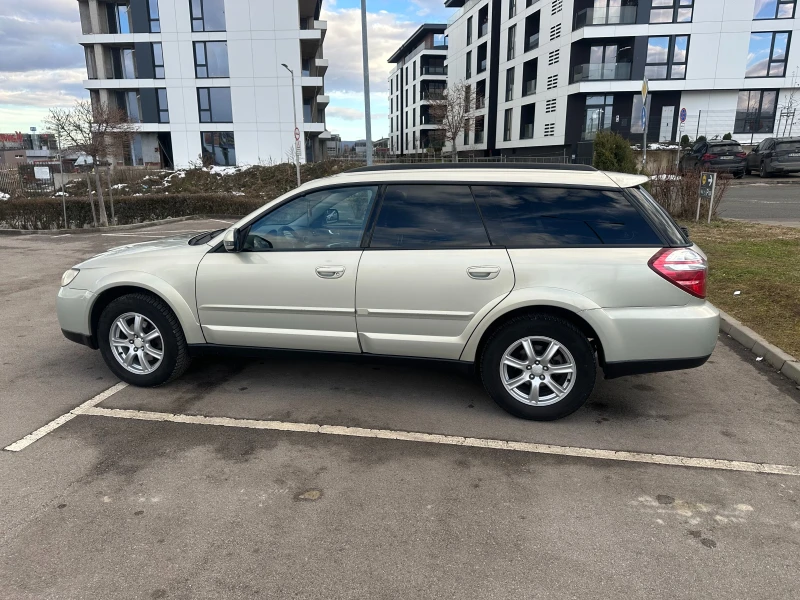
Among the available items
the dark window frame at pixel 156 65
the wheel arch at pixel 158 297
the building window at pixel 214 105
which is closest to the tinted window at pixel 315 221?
the wheel arch at pixel 158 297

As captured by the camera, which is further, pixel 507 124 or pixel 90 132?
pixel 507 124

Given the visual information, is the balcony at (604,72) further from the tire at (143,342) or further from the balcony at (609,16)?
the tire at (143,342)

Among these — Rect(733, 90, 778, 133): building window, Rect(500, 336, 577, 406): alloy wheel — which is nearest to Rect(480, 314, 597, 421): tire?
Rect(500, 336, 577, 406): alloy wheel

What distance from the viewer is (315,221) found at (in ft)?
14.0

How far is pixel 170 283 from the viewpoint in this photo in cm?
433

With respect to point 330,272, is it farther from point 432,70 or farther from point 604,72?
point 432,70

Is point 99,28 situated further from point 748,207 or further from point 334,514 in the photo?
point 334,514

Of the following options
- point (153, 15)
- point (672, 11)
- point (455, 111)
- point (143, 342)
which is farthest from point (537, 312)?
point (455, 111)

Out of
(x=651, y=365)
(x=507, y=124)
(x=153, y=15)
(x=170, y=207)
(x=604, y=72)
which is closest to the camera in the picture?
(x=651, y=365)

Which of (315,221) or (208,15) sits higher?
(208,15)

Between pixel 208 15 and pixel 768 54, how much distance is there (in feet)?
118

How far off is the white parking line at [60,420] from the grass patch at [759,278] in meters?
5.98

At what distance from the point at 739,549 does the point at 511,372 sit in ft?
5.62

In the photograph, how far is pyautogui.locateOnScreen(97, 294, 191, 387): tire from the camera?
14.5 feet
